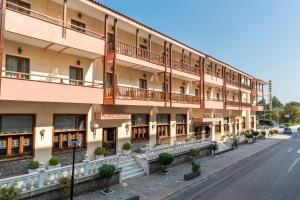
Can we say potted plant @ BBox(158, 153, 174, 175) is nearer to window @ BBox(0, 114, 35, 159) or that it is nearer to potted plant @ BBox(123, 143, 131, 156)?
potted plant @ BBox(123, 143, 131, 156)

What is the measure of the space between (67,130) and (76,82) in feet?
11.2

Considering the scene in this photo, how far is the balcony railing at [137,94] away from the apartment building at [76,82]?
82 mm

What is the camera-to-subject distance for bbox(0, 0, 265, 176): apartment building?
12.0 m

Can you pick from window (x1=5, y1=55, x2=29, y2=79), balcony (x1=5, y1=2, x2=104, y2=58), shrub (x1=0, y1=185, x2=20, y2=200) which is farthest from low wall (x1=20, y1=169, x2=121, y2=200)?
balcony (x1=5, y1=2, x2=104, y2=58)

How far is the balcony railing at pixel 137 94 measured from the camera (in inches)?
675

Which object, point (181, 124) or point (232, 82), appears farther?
point (232, 82)

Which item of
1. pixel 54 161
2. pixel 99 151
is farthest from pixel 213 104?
pixel 54 161

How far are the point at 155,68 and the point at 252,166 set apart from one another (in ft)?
40.7

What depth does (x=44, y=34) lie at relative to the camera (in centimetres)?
1208

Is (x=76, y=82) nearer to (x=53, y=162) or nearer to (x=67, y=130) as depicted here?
(x=67, y=130)

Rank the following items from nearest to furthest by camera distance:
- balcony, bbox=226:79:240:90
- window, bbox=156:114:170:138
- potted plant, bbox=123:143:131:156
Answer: potted plant, bbox=123:143:131:156
window, bbox=156:114:170:138
balcony, bbox=226:79:240:90

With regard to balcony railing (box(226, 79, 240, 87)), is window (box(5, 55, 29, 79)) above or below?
below

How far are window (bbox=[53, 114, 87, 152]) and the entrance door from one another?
6.72ft

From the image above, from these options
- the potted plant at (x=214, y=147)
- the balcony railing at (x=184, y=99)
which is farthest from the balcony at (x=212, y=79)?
the potted plant at (x=214, y=147)
